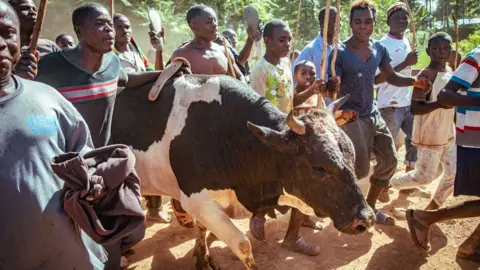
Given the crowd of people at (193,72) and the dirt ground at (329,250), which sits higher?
the crowd of people at (193,72)

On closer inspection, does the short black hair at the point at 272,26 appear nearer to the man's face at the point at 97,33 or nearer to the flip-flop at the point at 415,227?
the man's face at the point at 97,33

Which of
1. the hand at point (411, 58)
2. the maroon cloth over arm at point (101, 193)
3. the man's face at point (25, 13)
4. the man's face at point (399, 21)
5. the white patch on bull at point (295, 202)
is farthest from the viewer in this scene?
the man's face at point (399, 21)

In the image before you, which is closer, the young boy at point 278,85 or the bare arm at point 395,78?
the young boy at point 278,85

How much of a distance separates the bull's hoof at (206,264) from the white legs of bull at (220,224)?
73cm

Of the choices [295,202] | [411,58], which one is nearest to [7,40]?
[295,202]

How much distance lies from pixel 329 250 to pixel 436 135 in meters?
2.11

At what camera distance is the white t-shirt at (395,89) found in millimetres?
6340

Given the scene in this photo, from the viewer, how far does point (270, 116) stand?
3.37 meters

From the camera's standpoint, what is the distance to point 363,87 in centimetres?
480

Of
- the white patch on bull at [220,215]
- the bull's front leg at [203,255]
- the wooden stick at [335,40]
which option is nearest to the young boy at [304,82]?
the wooden stick at [335,40]

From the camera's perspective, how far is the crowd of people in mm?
1834

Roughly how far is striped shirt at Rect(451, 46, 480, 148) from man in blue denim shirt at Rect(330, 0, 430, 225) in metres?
1.02

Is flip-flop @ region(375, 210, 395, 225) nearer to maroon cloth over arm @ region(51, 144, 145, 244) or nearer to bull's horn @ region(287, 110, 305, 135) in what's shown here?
bull's horn @ region(287, 110, 305, 135)

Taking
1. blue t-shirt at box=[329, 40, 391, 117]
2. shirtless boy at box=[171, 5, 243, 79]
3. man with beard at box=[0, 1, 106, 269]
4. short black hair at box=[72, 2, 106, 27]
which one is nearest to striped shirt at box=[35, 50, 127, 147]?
short black hair at box=[72, 2, 106, 27]
